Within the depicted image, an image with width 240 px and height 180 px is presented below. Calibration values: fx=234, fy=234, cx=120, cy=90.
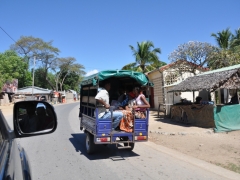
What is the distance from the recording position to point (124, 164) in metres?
6.18

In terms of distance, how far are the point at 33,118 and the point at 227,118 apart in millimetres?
11131

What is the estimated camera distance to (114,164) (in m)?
6.19

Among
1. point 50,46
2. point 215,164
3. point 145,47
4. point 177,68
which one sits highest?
point 50,46

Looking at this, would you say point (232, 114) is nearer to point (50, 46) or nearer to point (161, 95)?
point (161, 95)

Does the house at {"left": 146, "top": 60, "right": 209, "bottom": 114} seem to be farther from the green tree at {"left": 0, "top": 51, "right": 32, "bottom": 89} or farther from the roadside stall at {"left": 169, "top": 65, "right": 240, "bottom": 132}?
the green tree at {"left": 0, "top": 51, "right": 32, "bottom": 89}

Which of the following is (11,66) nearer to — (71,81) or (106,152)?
(71,81)

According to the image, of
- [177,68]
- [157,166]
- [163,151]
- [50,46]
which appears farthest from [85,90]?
[50,46]

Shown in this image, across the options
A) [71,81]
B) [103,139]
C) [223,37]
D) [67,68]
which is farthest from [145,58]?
[71,81]

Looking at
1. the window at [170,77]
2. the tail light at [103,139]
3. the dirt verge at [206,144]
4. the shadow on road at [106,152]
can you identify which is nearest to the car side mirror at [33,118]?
the tail light at [103,139]

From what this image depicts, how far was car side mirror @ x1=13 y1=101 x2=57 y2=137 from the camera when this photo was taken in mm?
2197

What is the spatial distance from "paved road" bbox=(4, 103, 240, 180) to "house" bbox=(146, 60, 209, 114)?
1172cm

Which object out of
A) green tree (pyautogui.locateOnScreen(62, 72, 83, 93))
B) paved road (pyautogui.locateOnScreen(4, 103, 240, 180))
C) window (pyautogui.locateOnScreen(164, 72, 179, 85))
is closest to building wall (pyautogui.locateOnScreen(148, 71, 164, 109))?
window (pyautogui.locateOnScreen(164, 72, 179, 85))

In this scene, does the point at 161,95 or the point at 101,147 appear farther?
the point at 161,95

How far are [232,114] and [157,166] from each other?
7405 millimetres
